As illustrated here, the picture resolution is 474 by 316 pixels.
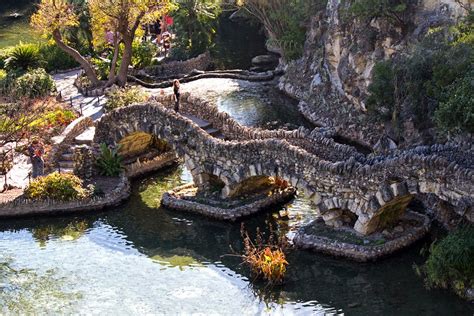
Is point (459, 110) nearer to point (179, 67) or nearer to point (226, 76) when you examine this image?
point (226, 76)

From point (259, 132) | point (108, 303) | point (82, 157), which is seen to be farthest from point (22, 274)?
point (259, 132)

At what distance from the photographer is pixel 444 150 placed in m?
31.6

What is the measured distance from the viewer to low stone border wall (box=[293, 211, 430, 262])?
32656 mm

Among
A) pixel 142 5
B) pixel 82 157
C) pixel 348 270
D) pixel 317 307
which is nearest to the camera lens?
pixel 317 307

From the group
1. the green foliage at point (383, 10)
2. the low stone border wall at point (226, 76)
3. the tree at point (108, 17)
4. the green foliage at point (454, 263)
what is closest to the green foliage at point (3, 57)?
the tree at point (108, 17)

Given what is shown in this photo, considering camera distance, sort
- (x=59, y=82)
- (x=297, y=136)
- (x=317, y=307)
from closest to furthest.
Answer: (x=317, y=307) < (x=297, y=136) < (x=59, y=82)

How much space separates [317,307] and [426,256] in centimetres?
574

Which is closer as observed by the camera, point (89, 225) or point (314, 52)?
point (89, 225)

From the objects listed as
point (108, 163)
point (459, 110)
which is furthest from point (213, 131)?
point (459, 110)

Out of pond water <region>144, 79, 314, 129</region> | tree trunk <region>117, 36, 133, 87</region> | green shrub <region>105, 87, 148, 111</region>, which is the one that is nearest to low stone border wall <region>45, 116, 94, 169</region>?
green shrub <region>105, 87, 148, 111</region>

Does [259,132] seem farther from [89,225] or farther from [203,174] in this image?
[89,225]

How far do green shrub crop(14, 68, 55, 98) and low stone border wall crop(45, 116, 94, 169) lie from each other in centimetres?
823

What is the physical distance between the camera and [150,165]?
145 ft

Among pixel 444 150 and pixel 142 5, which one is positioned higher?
pixel 142 5
